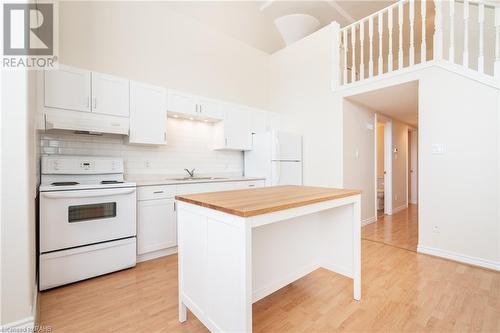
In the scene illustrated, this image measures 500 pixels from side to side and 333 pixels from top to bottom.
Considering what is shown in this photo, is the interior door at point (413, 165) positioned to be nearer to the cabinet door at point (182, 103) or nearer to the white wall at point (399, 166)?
the white wall at point (399, 166)

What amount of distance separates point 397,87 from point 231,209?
3.14 metres

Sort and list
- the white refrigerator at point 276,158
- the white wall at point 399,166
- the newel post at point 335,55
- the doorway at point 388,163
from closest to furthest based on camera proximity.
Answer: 1. the doorway at point 388,163
2. the newel post at point 335,55
3. the white refrigerator at point 276,158
4. the white wall at point 399,166

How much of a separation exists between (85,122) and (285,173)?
111 inches

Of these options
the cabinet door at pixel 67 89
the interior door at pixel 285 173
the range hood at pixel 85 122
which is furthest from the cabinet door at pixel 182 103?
the interior door at pixel 285 173

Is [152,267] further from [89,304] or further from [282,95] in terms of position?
[282,95]

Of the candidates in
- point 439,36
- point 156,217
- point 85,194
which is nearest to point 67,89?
point 85,194

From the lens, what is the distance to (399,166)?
5203mm

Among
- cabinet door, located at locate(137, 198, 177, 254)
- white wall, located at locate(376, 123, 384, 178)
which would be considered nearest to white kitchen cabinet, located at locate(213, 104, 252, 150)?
cabinet door, located at locate(137, 198, 177, 254)

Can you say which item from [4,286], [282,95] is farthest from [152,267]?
[282,95]

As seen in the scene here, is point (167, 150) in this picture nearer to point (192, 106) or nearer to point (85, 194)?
point (192, 106)

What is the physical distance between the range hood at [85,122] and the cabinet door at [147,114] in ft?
0.39

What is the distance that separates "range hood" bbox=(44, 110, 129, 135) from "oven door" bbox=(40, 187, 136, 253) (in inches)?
29.1

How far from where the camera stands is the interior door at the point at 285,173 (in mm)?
3707

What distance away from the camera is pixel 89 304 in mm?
1778
